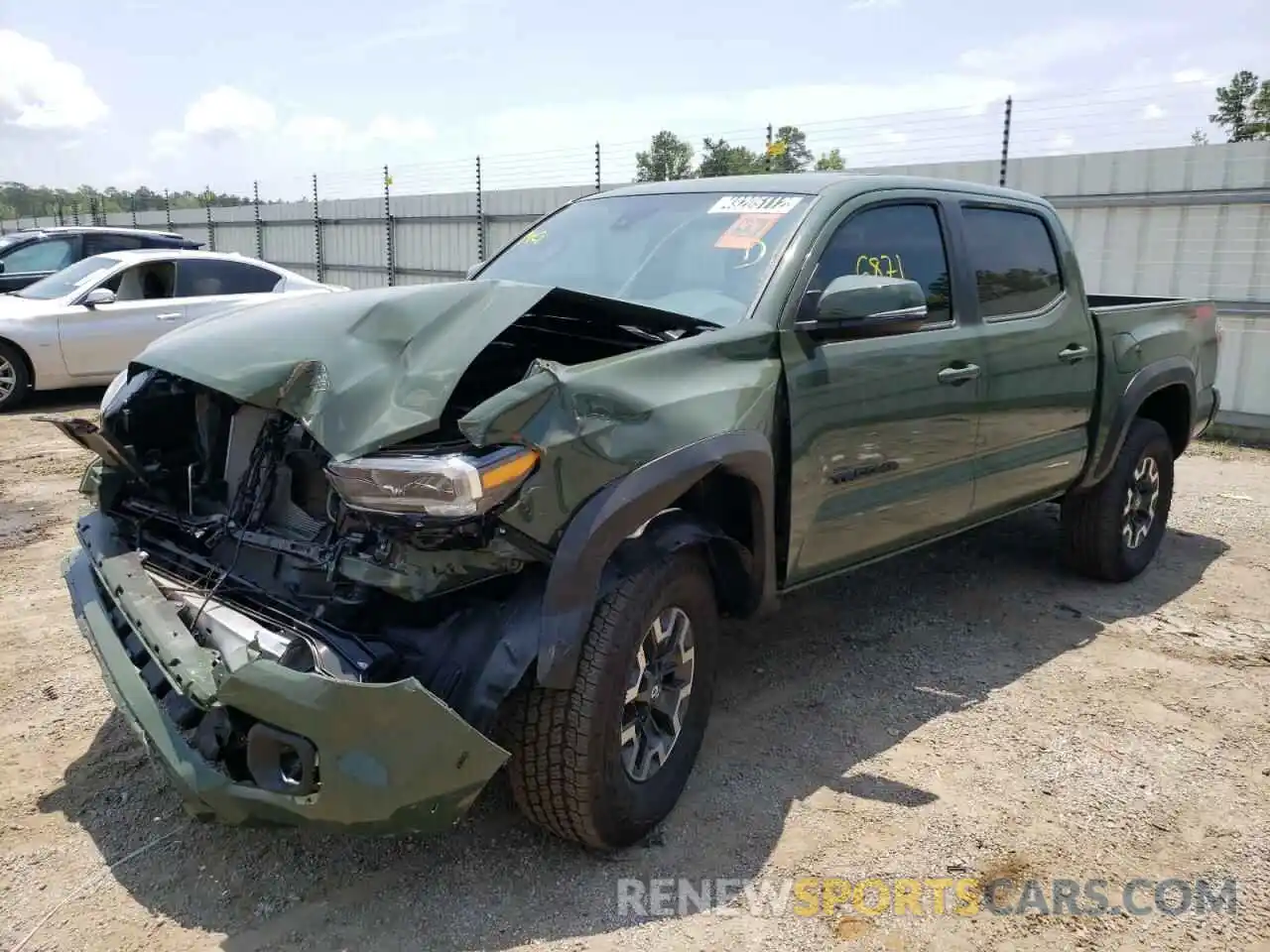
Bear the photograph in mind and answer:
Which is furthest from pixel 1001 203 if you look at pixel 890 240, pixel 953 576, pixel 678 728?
pixel 678 728

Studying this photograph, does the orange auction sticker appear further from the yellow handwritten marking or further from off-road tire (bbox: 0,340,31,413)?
off-road tire (bbox: 0,340,31,413)

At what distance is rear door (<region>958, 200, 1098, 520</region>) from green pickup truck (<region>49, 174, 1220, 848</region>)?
34 mm

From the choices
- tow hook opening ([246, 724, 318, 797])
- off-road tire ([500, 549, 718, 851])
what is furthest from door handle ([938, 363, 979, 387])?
tow hook opening ([246, 724, 318, 797])

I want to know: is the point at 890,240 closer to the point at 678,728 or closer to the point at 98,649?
the point at 678,728

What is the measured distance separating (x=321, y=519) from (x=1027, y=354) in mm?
3015

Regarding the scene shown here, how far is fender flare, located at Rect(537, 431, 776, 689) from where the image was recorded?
2.57m

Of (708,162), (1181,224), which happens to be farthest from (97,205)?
(1181,224)

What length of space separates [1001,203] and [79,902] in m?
4.37

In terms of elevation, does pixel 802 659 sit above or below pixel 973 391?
below

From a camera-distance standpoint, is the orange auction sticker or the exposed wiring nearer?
the exposed wiring

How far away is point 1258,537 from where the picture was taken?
6.43 metres

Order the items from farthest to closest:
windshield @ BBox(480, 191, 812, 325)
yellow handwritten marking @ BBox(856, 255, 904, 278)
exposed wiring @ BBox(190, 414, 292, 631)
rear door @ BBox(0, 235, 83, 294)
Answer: rear door @ BBox(0, 235, 83, 294) < yellow handwritten marking @ BBox(856, 255, 904, 278) < windshield @ BBox(480, 191, 812, 325) < exposed wiring @ BBox(190, 414, 292, 631)

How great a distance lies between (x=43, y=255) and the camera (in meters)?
12.6

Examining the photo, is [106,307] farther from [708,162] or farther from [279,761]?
A: [708,162]
